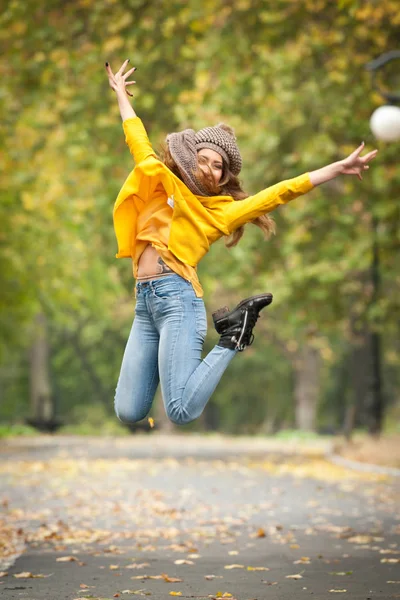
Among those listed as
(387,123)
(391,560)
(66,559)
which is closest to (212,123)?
(387,123)

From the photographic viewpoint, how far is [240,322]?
6.76 m

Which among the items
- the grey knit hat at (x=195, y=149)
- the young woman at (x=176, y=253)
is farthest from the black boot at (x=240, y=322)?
the grey knit hat at (x=195, y=149)

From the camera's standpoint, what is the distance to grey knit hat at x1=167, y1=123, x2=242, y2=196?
22.1ft

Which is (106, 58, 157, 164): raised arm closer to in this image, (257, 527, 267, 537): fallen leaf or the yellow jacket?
the yellow jacket

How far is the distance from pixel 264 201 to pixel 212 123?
15022 millimetres

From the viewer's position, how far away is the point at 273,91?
2142cm

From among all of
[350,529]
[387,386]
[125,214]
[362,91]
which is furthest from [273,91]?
[387,386]

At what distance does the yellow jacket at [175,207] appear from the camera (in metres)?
6.62

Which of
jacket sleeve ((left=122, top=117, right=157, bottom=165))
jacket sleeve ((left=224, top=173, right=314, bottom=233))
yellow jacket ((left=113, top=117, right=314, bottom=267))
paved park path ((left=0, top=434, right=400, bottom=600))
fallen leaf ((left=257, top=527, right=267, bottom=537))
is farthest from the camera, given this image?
fallen leaf ((left=257, top=527, right=267, bottom=537))

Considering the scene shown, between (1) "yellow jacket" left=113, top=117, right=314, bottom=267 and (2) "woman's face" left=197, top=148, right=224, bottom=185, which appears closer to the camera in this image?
(1) "yellow jacket" left=113, top=117, right=314, bottom=267

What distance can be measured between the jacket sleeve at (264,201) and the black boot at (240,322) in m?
0.45

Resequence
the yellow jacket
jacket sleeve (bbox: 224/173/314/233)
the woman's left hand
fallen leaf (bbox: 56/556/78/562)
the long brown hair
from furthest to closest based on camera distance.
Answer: fallen leaf (bbox: 56/556/78/562)
the long brown hair
the yellow jacket
jacket sleeve (bbox: 224/173/314/233)
the woman's left hand

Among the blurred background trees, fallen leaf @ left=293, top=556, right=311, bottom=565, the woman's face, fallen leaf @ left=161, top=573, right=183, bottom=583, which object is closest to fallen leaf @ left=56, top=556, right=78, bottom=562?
fallen leaf @ left=161, top=573, right=183, bottom=583

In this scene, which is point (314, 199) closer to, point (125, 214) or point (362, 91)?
point (362, 91)
